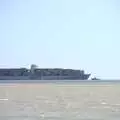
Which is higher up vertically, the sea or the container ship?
the container ship

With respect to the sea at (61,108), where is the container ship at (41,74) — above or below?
above

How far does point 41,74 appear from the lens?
23562 millimetres

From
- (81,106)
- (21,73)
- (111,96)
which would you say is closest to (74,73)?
(21,73)

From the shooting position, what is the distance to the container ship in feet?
73.8

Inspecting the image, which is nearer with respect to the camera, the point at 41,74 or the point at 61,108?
the point at 61,108

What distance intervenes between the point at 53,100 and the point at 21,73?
625 inches

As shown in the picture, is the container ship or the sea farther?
the container ship

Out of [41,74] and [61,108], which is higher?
[41,74]

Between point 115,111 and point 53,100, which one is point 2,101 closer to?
point 53,100

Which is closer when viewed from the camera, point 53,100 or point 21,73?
point 53,100

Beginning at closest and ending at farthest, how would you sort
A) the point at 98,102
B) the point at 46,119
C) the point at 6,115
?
the point at 46,119, the point at 6,115, the point at 98,102

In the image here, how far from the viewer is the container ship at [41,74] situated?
73.8 ft

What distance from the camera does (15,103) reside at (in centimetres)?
755

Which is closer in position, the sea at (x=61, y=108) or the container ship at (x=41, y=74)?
the sea at (x=61, y=108)
